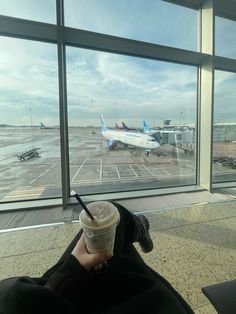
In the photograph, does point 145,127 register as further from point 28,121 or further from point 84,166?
point 28,121

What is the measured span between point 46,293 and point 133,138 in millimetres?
2813

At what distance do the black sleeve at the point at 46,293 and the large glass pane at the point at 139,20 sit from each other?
2845 mm

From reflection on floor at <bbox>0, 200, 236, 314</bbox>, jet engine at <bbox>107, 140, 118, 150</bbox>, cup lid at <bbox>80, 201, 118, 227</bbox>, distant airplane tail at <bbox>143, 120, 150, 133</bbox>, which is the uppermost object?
distant airplane tail at <bbox>143, 120, 150, 133</bbox>

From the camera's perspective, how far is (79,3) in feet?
8.57

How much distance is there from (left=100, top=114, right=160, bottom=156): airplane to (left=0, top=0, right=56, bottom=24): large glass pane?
4.46ft

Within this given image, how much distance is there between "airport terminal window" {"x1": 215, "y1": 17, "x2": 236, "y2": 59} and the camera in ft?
10.4

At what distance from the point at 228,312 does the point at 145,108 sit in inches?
108

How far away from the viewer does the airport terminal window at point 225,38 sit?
3176 mm

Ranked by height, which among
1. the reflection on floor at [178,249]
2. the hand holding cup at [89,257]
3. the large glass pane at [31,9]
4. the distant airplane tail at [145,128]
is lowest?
the reflection on floor at [178,249]

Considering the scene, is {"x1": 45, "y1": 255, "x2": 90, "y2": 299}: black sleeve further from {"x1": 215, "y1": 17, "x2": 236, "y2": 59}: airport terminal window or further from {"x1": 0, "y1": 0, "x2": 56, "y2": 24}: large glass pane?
{"x1": 215, "y1": 17, "x2": 236, "y2": 59}: airport terminal window

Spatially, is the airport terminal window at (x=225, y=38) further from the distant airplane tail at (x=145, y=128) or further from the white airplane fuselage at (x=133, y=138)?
the white airplane fuselage at (x=133, y=138)

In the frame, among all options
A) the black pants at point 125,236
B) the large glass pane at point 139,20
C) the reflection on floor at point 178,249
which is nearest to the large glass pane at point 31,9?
the large glass pane at point 139,20

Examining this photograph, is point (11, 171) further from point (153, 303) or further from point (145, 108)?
point (153, 303)

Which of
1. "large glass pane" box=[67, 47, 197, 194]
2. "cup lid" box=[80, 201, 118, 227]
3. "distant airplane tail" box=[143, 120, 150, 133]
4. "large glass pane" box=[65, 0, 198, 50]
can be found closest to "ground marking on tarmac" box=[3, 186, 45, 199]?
"large glass pane" box=[67, 47, 197, 194]
